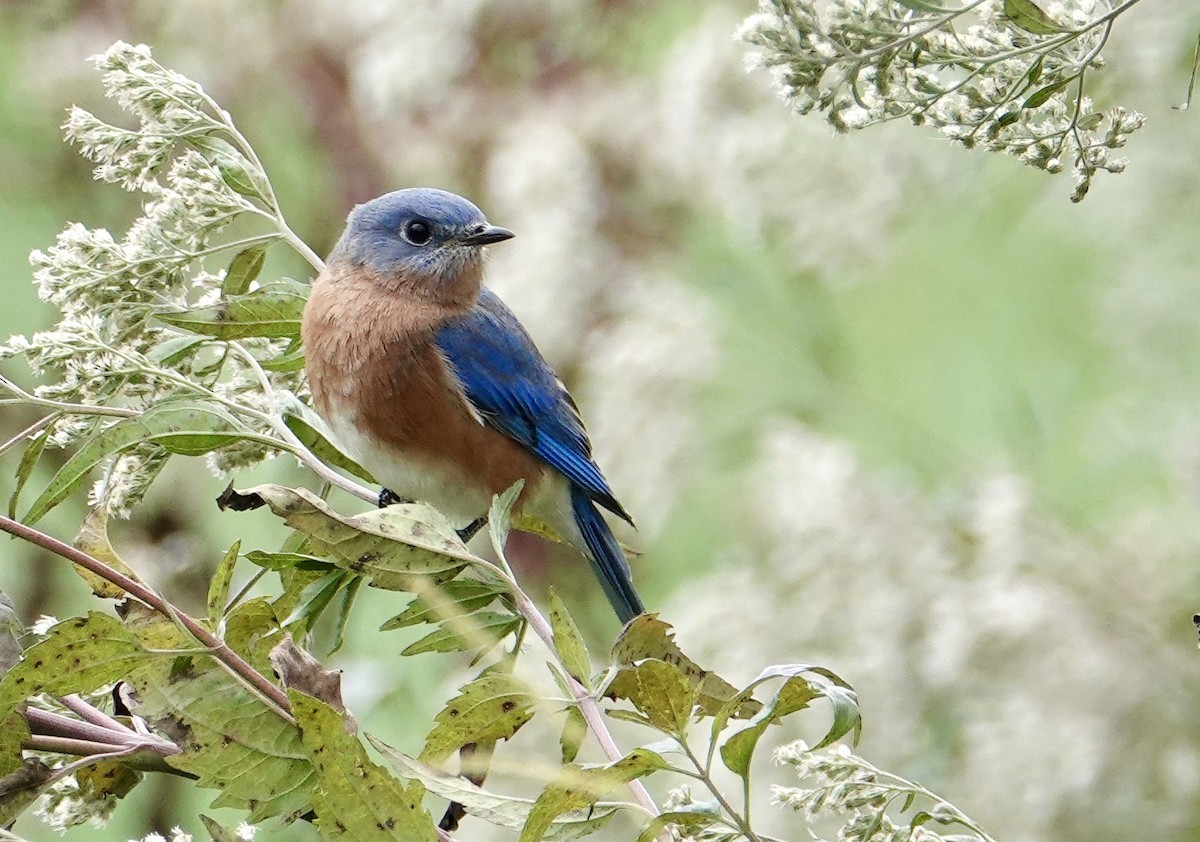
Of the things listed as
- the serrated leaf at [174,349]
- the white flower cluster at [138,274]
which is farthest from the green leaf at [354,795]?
the serrated leaf at [174,349]

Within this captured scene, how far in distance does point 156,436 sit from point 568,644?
0.44 meters

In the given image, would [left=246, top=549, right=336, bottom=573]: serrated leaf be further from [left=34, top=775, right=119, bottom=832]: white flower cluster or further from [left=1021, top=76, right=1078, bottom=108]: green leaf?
[left=1021, top=76, right=1078, bottom=108]: green leaf

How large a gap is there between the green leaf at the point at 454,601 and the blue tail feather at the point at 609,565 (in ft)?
4.49

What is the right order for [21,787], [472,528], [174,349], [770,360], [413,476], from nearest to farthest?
[21,787] < [174,349] < [413,476] < [472,528] < [770,360]

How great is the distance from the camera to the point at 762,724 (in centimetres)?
109

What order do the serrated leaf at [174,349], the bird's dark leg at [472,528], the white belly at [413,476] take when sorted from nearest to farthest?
the serrated leaf at [174,349], the white belly at [413,476], the bird's dark leg at [472,528]

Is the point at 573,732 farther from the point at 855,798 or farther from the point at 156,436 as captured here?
the point at 156,436

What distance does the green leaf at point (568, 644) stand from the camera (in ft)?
4.01

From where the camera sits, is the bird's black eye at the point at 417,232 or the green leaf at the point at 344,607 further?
the bird's black eye at the point at 417,232

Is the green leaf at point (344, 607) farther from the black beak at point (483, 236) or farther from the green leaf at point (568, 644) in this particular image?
the black beak at point (483, 236)

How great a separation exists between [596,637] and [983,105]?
8.50ft

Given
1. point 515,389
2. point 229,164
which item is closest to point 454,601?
point 229,164

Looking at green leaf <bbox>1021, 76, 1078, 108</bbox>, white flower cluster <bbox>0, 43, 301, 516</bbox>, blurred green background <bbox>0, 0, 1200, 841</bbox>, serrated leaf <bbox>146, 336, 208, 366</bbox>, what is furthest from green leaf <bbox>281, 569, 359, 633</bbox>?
blurred green background <bbox>0, 0, 1200, 841</bbox>

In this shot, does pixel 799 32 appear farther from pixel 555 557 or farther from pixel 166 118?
pixel 555 557
